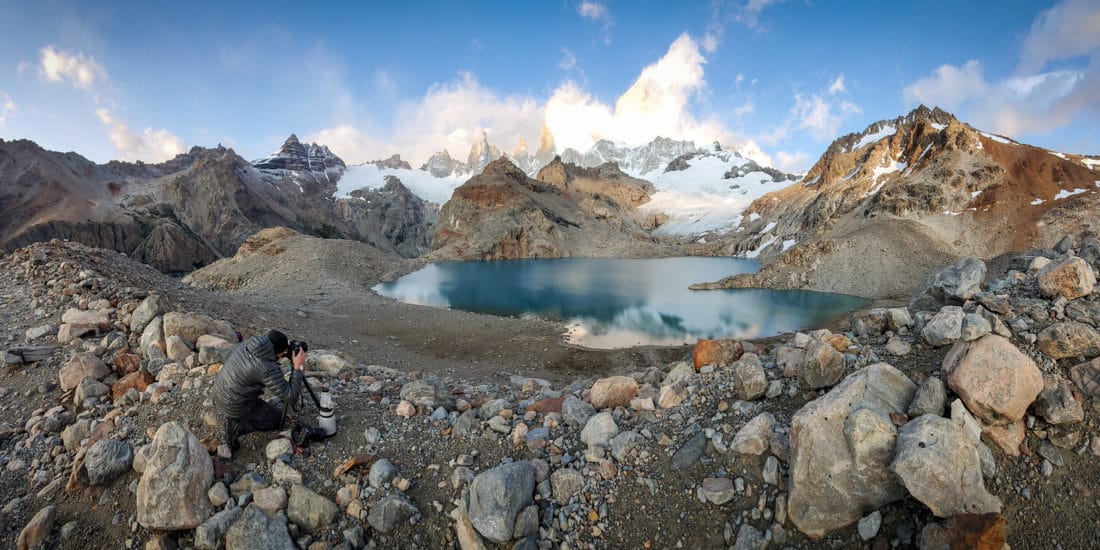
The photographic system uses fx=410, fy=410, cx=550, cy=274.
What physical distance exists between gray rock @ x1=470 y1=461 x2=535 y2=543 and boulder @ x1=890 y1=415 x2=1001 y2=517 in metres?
3.66

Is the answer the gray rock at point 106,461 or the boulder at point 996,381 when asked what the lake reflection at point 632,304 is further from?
the gray rock at point 106,461

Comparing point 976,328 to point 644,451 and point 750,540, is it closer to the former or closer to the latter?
point 750,540

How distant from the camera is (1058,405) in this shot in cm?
409

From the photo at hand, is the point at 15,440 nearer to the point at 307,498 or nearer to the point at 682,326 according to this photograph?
the point at 307,498

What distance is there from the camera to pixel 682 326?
27781 millimetres

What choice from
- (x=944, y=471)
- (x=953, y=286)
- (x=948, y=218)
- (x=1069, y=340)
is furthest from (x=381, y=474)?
(x=948, y=218)

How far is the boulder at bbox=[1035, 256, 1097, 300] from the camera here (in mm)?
5484

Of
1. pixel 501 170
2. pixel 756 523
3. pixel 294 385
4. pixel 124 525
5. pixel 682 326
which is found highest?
pixel 501 170

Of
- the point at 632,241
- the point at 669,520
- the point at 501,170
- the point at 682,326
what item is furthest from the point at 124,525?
the point at 501,170

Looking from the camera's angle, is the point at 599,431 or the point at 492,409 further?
the point at 492,409

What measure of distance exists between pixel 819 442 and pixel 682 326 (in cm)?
2454

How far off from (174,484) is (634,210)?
184 meters

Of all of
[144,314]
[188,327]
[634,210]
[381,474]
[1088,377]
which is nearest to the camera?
[1088,377]

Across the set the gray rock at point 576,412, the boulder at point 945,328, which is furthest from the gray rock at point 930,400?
the gray rock at point 576,412
